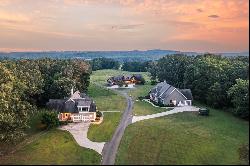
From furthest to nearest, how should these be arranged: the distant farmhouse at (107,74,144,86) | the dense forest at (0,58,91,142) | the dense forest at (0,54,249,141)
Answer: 1. the distant farmhouse at (107,74,144,86)
2. the dense forest at (0,54,249,141)
3. the dense forest at (0,58,91,142)

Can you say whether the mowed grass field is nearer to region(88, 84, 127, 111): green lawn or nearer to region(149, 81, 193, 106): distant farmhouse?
region(88, 84, 127, 111): green lawn

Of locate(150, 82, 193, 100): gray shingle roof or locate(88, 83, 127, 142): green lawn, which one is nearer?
locate(88, 83, 127, 142): green lawn

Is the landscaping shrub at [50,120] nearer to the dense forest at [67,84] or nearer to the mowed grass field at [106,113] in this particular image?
the dense forest at [67,84]

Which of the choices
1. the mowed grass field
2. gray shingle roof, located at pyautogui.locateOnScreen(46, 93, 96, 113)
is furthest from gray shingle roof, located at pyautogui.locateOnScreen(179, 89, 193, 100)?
gray shingle roof, located at pyautogui.locateOnScreen(46, 93, 96, 113)

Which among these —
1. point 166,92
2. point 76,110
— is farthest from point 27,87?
point 166,92

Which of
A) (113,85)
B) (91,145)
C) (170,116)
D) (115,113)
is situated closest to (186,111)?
(170,116)

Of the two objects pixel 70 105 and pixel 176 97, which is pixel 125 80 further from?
pixel 70 105
